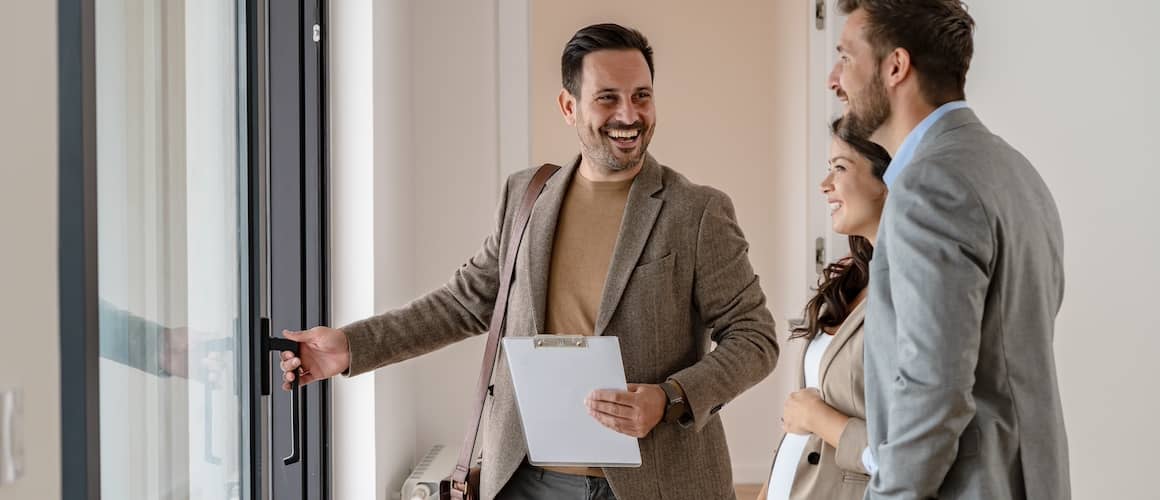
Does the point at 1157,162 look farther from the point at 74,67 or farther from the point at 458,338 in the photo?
the point at 74,67

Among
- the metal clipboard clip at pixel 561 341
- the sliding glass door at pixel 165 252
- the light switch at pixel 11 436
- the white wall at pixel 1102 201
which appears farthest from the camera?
the white wall at pixel 1102 201

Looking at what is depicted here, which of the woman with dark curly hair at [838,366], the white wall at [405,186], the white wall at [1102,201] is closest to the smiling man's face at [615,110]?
the woman with dark curly hair at [838,366]

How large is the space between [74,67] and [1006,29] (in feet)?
8.02

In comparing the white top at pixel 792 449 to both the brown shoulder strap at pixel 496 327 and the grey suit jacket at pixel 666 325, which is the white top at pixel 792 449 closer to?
the grey suit jacket at pixel 666 325

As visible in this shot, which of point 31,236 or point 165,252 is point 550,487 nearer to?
point 165,252

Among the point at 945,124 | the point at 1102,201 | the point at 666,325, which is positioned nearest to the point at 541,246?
the point at 666,325

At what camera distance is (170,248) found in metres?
1.45

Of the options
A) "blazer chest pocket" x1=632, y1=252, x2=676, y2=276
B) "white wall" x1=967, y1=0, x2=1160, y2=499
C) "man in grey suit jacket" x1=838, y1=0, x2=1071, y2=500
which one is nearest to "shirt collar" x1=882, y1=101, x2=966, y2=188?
"man in grey suit jacket" x1=838, y1=0, x2=1071, y2=500

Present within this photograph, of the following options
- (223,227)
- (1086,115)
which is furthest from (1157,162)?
(223,227)

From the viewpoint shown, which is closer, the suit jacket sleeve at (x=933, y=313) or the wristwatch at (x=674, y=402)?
the suit jacket sleeve at (x=933, y=313)

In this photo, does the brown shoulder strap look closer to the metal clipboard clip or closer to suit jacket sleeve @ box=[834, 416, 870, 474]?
the metal clipboard clip

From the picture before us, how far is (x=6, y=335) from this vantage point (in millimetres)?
923

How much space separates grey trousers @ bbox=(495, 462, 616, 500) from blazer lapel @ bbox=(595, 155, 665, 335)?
0.26m

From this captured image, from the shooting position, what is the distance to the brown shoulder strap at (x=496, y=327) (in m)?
1.84
